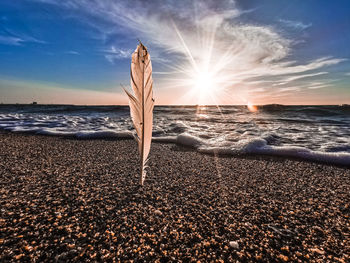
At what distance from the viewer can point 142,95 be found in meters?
2.13

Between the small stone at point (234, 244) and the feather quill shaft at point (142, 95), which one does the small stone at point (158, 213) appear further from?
the small stone at point (234, 244)

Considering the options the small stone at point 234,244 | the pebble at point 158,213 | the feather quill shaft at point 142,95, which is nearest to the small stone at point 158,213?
the pebble at point 158,213

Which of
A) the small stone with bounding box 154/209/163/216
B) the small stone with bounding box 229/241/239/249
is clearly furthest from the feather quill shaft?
the small stone with bounding box 229/241/239/249

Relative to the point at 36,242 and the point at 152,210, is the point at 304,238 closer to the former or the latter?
the point at 152,210

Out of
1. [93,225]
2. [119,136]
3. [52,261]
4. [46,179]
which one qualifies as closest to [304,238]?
[93,225]

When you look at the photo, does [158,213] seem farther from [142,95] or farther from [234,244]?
[142,95]

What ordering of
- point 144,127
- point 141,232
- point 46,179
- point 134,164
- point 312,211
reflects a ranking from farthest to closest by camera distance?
point 134,164, point 46,179, point 144,127, point 312,211, point 141,232

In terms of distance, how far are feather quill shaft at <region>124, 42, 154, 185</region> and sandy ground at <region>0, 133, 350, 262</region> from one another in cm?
64

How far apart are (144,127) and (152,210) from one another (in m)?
0.98

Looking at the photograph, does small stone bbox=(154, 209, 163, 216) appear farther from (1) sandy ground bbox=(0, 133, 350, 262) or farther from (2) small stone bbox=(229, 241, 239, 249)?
(2) small stone bbox=(229, 241, 239, 249)

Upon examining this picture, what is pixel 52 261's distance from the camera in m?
1.29

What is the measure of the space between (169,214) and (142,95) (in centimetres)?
138

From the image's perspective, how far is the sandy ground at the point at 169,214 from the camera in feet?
4.65

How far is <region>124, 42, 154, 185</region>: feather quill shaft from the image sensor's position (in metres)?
1.97
